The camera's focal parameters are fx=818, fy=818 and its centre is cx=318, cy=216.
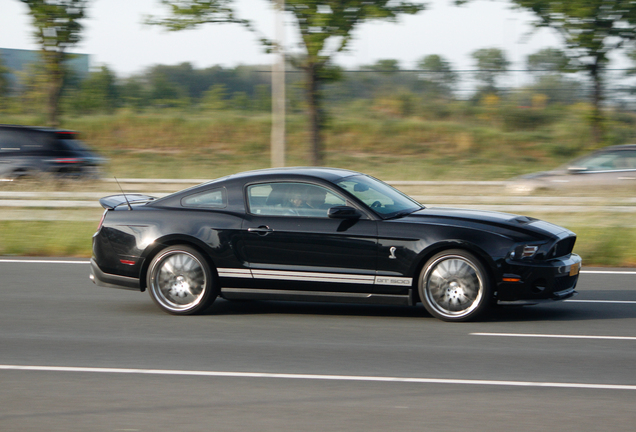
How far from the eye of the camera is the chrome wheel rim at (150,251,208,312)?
780 cm

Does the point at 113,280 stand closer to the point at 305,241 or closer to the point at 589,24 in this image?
the point at 305,241

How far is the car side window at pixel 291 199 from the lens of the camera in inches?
302

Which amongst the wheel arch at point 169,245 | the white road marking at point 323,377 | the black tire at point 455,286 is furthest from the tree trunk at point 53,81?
the white road marking at point 323,377

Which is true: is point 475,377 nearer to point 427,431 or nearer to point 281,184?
point 427,431

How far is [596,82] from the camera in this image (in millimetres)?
24672

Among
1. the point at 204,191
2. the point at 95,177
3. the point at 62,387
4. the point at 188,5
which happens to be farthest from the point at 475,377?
the point at 188,5

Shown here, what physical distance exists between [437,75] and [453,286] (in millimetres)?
21010

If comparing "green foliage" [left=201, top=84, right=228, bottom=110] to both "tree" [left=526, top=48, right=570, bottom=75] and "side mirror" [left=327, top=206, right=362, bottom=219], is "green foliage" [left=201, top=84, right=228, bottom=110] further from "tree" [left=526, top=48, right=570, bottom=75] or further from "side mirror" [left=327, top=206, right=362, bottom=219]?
"side mirror" [left=327, top=206, right=362, bottom=219]

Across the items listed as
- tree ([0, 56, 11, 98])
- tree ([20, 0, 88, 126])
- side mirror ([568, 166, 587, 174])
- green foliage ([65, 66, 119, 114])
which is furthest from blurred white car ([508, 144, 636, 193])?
tree ([0, 56, 11, 98])

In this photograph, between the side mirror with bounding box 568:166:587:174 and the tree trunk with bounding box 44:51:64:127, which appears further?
the tree trunk with bounding box 44:51:64:127

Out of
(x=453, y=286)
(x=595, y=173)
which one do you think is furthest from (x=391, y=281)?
(x=595, y=173)

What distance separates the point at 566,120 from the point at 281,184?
A: 2120 centimetres

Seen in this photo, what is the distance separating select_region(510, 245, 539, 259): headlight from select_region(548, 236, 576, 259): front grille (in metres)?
0.17

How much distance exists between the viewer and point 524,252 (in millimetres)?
7277
